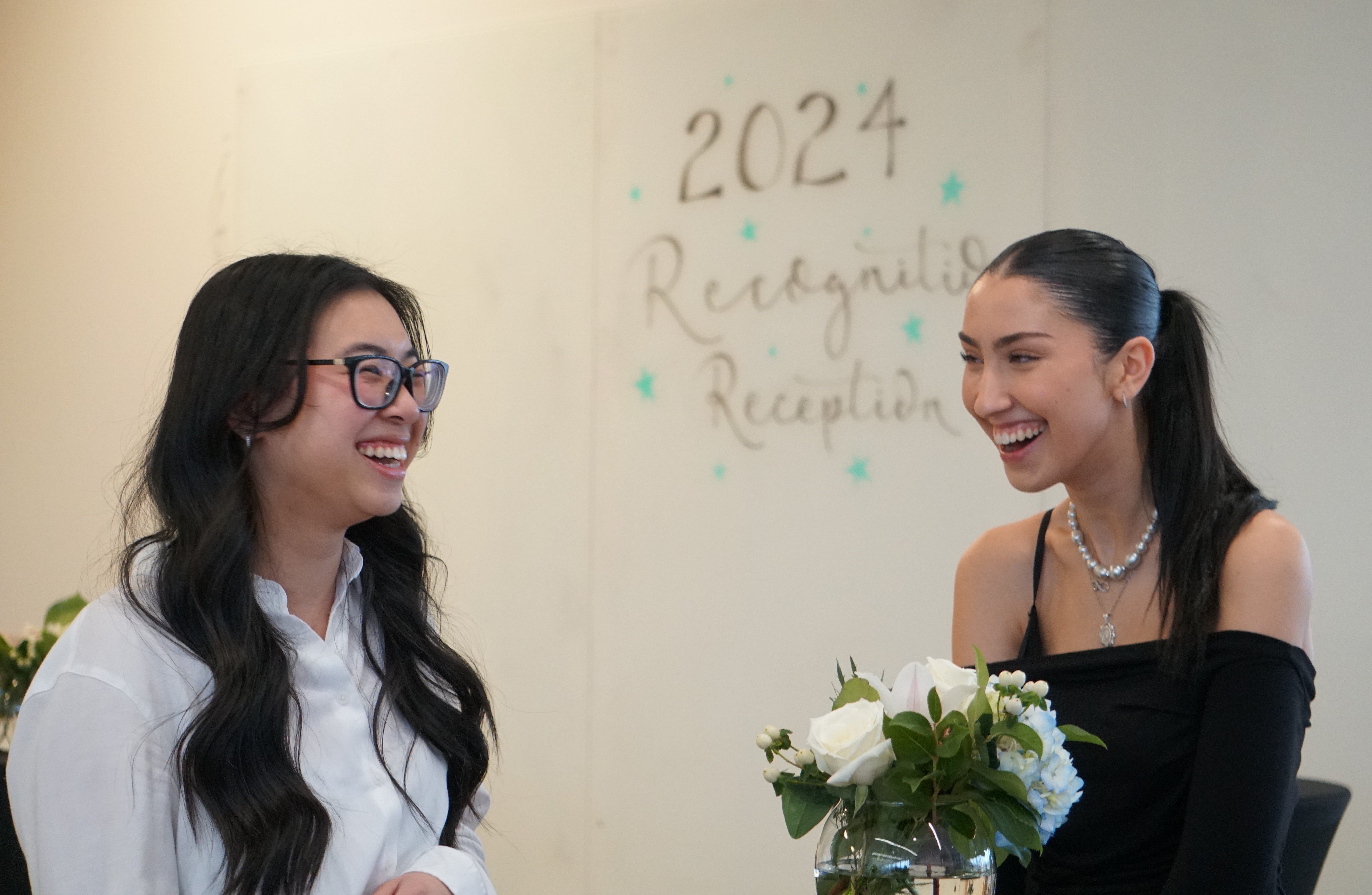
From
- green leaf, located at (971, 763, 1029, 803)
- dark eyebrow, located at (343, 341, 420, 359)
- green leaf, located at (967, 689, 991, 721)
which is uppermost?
dark eyebrow, located at (343, 341, 420, 359)

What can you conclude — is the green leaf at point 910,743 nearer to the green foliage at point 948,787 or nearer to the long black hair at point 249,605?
the green foliage at point 948,787

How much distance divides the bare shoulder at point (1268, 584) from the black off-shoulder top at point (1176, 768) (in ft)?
0.09

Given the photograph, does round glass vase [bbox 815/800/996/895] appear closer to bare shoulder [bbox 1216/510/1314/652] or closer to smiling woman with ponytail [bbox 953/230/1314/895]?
smiling woman with ponytail [bbox 953/230/1314/895]

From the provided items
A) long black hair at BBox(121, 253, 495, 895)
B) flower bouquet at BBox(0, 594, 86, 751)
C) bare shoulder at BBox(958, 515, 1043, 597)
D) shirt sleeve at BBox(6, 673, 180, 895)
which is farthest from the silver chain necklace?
flower bouquet at BBox(0, 594, 86, 751)

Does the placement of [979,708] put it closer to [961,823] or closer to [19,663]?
[961,823]

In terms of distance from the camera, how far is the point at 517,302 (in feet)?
10.4

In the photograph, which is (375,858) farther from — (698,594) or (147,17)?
(147,17)

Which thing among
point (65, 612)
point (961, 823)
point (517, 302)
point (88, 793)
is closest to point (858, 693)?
point (961, 823)

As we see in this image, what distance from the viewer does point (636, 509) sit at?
120 inches

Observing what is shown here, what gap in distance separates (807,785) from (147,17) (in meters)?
3.51

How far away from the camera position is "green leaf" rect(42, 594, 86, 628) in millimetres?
2361

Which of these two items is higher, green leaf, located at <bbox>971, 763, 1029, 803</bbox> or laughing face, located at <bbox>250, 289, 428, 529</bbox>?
Result: laughing face, located at <bbox>250, 289, 428, 529</bbox>

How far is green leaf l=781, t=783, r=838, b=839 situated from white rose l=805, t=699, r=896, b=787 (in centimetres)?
3

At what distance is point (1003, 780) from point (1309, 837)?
34.3 inches
